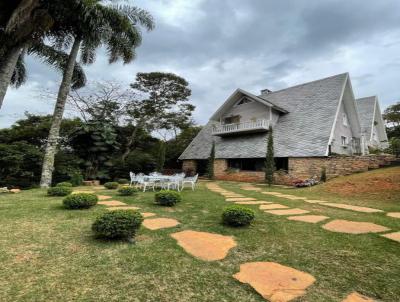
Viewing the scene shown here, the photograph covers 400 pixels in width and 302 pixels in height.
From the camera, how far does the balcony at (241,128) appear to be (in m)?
17.3

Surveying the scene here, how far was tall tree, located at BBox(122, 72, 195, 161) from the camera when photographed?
68.3 feet

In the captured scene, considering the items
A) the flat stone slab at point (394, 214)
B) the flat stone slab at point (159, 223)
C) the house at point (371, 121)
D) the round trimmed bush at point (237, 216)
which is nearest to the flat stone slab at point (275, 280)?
the round trimmed bush at point (237, 216)

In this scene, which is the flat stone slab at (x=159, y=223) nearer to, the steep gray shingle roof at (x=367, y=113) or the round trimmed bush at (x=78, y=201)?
the round trimmed bush at (x=78, y=201)

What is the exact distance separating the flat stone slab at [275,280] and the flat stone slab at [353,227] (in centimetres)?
186

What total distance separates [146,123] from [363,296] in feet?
68.3

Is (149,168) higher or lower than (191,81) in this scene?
lower

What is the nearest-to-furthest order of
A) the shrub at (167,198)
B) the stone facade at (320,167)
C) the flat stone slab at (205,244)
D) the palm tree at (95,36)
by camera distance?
1. the flat stone slab at (205,244)
2. the shrub at (167,198)
3. the palm tree at (95,36)
4. the stone facade at (320,167)

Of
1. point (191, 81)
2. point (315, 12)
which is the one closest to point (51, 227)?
point (315, 12)

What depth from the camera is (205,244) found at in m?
3.22

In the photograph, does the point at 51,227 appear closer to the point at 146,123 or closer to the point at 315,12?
the point at 315,12

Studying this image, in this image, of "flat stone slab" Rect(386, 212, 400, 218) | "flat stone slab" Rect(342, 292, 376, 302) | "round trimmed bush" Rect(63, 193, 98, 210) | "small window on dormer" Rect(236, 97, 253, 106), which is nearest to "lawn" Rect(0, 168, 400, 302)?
"flat stone slab" Rect(342, 292, 376, 302)

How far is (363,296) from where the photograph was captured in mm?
2021

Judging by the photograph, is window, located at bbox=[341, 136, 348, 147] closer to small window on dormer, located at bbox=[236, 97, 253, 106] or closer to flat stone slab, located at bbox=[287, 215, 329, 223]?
small window on dormer, located at bbox=[236, 97, 253, 106]

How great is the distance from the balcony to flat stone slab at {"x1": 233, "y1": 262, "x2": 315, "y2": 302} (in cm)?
1540
